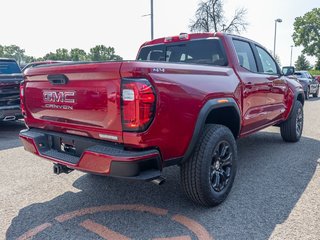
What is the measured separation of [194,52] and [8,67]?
6.46 m

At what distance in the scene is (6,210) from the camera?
320 cm

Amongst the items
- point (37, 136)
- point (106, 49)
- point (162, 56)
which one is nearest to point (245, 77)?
point (162, 56)

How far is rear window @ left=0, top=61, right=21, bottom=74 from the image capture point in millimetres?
8297

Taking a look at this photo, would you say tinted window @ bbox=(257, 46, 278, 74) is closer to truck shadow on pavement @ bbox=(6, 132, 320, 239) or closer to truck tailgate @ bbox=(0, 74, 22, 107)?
truck shadow on pavement @ bbox=(6, 132, 320, 239)

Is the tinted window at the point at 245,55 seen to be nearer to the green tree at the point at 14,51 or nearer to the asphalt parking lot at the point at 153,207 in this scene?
the asphalt parking lot at the point at 153,207

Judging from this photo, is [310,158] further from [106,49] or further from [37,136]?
[106,49]

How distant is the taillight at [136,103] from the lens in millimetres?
2346

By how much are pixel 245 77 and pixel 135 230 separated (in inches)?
90.3

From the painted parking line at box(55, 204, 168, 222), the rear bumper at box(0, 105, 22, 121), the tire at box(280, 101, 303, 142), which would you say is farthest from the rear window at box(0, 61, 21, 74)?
the tire at box(280, 101, 303, 142)

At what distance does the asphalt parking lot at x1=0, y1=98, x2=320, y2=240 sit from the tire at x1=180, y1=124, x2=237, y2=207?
0.18 m

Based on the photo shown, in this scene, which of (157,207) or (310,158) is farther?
(310,158)

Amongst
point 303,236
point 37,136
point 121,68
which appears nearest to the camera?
point 121,68

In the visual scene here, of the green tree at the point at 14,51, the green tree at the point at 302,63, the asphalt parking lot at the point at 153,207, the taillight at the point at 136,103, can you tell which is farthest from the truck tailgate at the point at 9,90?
the green tree at the point at 14,51

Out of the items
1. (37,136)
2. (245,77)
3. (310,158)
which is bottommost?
(310,158)
